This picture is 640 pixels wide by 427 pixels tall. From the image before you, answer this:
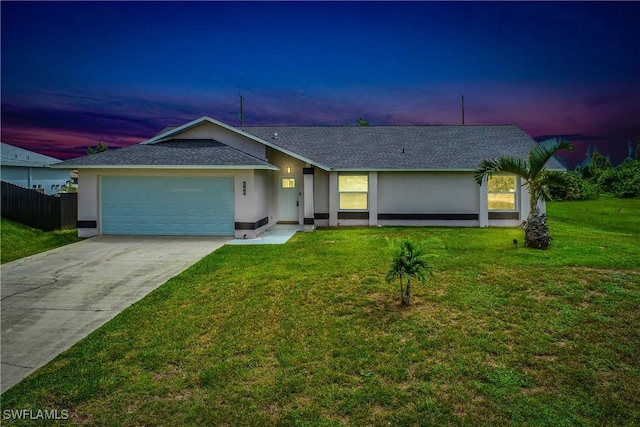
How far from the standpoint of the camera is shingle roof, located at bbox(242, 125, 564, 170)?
55.6 ft

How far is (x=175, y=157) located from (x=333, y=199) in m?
6.95

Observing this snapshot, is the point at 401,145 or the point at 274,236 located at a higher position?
the point at 401,145

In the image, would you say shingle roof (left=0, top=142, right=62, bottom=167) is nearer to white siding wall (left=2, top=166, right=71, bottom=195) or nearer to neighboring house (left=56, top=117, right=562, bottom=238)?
white siding wall (left=2, top=166, right=71, bottom=195)

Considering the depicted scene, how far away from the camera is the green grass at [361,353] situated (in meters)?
3.86

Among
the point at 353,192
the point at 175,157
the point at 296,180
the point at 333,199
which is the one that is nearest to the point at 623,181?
the point at 353,192

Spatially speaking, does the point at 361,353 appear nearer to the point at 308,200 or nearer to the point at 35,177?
the point at 308,200

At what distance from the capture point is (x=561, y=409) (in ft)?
12.5

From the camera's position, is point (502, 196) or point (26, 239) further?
point (502, 196)

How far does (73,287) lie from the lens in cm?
816

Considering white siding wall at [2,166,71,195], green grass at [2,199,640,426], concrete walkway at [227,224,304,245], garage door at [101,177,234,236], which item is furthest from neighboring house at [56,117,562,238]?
white siding wall at [2,166,71,195]

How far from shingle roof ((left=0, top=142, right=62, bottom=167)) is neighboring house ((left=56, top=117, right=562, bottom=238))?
921 cm

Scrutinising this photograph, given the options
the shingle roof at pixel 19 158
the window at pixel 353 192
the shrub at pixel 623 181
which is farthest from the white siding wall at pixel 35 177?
the shrub at pixel 623 181

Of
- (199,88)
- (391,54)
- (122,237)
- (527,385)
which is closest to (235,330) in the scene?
(527,385)

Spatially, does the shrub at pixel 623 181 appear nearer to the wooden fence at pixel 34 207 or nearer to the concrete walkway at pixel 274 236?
the concrete walkway at pixel 274 236
